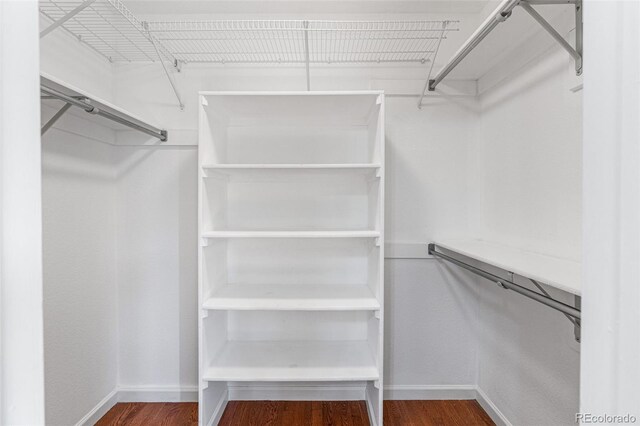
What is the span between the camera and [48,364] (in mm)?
1424

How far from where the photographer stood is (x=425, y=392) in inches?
74.6

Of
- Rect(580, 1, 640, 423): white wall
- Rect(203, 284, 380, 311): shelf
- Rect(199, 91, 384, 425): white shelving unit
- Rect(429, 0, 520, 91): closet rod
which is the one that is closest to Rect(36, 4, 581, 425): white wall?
Rect(199, 91, 384, 425): white shelving unit

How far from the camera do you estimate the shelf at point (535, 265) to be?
0.87m

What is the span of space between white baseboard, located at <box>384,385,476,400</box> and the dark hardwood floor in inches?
1.2

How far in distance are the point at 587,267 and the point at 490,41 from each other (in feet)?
4.57

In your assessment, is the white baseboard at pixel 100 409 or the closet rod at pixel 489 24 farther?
the white baseboard at pixel 100 409

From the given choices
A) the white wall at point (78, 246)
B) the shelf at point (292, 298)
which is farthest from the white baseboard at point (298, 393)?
the white wall at point (78, 246)

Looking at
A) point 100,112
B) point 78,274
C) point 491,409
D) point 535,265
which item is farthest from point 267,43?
point 491,409

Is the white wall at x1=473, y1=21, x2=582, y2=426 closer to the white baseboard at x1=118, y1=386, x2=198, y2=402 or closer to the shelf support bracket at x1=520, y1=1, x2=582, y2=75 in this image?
the shelf support bracket at x1=520, y1=1, x2=582, y2=75

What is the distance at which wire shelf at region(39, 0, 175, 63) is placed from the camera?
1446mm

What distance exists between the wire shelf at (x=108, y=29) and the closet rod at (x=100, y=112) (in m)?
0.37

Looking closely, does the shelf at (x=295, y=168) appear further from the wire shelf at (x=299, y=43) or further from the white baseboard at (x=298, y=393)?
the white baseboard at (x=298, y=393)

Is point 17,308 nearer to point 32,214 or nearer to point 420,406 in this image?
point 32,214

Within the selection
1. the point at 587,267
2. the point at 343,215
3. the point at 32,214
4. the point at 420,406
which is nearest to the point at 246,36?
the point at 343,215
